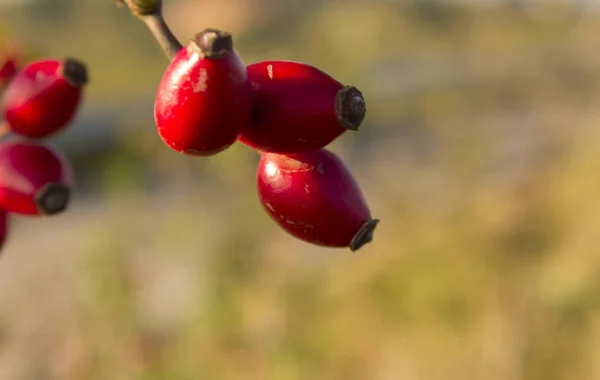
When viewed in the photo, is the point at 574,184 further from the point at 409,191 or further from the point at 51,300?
the point at 51,300

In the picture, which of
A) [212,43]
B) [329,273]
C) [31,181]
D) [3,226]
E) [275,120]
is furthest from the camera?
[329,273]

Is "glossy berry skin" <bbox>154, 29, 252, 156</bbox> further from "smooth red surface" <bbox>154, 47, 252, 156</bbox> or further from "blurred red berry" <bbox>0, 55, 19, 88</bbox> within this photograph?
"blurred red berry" <bbox>0, 55, 19, 88</bbox>

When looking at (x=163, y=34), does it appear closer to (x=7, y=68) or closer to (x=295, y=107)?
(x=295, y=107)

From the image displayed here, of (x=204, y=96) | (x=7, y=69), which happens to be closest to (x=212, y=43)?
(x=204, y=96)

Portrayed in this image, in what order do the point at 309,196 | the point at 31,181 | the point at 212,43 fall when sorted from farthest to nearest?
1. the point at 31,181
2. the point at 309,196
3. the point at 212,43

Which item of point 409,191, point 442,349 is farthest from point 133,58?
point 442,349

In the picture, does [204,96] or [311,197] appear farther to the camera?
[311,197]
